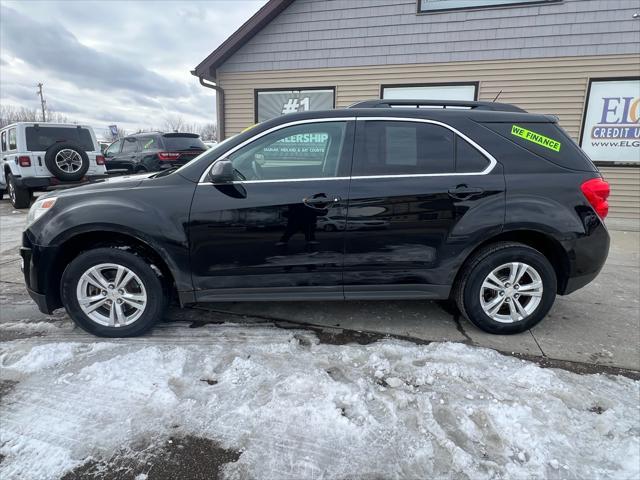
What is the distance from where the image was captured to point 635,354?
2947mm

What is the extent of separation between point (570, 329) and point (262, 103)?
8.30 meters

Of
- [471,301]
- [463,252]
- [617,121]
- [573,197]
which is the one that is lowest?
[471,301]

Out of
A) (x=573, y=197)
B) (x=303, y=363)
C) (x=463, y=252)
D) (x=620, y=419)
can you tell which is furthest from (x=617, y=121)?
(x=303, y=363)

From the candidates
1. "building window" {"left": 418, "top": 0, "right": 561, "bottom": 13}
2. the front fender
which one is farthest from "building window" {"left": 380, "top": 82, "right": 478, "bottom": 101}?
the front fender

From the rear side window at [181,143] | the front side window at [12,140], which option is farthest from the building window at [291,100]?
the front side window at [12,140]

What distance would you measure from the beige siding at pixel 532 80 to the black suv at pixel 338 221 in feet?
19.5

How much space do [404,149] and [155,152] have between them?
29.7ft

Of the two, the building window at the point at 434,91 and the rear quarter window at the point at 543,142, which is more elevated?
the building window at the point at 434,91

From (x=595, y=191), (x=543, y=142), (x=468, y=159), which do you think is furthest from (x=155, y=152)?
(x=595, y=191)

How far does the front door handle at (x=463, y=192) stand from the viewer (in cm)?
292

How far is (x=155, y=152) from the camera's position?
1035 cm

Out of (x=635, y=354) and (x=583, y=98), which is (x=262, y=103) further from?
(x=635, y=354)

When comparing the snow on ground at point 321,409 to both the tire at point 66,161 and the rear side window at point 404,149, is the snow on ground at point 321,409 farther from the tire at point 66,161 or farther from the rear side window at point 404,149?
the tire at point 66,161

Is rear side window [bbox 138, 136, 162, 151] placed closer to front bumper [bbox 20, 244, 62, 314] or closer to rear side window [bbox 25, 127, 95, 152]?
rear side window [bbox 25, 127, 95, 152]
